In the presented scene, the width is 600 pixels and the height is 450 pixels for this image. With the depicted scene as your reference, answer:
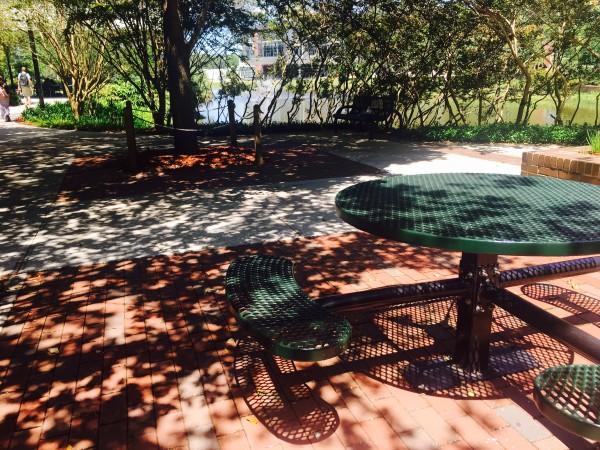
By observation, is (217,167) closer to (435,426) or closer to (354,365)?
(354,365)

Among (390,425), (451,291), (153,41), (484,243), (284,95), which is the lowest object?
(390,425)

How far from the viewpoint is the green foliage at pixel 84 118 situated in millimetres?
14492

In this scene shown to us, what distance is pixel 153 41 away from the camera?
12453 millimetres

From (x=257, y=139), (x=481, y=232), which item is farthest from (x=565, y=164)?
(x=257, y=139)

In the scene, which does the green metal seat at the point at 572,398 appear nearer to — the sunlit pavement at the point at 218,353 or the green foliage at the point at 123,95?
the sunlit pavement at the point at 218,353

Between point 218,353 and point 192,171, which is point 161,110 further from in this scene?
point 218,353

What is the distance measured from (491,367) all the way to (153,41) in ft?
40.3

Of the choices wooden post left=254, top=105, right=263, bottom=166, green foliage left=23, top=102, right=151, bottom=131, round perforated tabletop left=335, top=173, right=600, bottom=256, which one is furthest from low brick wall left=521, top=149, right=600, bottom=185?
green foliage left=23, top=102, right=151, bottom=131

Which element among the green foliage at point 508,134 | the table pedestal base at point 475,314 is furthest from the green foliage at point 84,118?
the table pedestal base at point 475,314

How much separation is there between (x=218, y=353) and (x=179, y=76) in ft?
23.6

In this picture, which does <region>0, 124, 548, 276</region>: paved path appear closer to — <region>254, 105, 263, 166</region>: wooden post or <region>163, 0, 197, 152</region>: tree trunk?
<region>254, 105, 263, 166</region>: wooden post

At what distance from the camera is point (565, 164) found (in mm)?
5145

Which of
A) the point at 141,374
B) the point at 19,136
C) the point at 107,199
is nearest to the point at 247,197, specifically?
the point at 107,199

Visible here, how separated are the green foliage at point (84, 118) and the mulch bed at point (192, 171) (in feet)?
16.1
